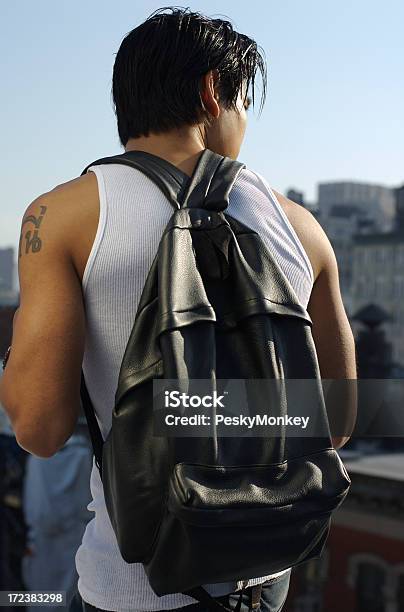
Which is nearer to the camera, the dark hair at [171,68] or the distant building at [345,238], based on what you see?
the dark hair at [171,68]

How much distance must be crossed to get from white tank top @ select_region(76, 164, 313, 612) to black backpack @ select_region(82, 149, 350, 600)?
64mm

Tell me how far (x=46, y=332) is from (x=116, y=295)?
110 mm

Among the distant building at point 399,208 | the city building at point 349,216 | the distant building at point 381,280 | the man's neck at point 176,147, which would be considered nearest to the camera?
the man's neck at point 176,147

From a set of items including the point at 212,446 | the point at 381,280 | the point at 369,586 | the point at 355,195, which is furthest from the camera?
the point at 355,195

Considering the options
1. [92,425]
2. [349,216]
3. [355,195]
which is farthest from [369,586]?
[355,195]

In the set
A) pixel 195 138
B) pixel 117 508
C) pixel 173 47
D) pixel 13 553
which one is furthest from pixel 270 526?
pixel 13 553

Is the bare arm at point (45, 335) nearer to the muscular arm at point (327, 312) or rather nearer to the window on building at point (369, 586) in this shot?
the muscular arm at point (327, 312)

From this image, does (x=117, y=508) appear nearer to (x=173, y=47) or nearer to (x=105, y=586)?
(x=105, y=586)

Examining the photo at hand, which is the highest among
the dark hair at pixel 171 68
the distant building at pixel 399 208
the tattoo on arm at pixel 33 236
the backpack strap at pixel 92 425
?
the dark hair at pixel 171 68

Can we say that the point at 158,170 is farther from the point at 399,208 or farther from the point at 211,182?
the point at 399,208

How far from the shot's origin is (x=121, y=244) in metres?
1.48

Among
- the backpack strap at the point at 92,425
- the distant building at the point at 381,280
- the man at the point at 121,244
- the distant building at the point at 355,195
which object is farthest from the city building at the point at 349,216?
the backpack strap at the point at 92,425

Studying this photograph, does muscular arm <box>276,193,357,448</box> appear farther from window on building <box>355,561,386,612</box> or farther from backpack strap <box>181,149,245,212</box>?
window on building <box>355,561,386,612</box>

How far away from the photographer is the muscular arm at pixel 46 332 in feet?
4.83
